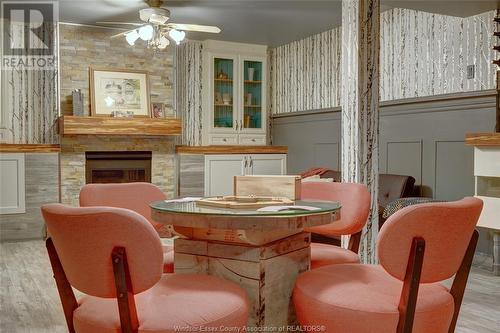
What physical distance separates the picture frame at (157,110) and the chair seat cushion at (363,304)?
506cm

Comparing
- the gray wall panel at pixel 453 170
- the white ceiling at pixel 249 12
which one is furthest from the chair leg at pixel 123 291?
the gray wall panel at pixel 453 170

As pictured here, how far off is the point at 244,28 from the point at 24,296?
14.3 feet

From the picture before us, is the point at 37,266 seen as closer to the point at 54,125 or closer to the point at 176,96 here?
the point at 54,125

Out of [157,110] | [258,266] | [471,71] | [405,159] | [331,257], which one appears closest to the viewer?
[258,266]

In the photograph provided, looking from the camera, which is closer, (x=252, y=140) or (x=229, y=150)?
(x=229, y=150)

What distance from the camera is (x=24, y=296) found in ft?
11.5

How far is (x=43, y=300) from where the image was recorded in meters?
3.41

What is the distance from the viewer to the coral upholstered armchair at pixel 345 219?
8.18 feet

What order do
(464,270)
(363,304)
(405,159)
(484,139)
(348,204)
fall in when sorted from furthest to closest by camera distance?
1. (405,159)
2. (484,139)
3. (348,204)
4. (464,270)
5. (363,304)

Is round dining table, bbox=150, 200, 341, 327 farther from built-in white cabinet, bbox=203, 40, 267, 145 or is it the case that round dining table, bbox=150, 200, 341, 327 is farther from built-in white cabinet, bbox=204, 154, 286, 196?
built-in white cabinet, bbox=203, 40, 267, 145

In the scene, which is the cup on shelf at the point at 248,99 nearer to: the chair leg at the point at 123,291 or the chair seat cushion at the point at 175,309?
the chair seat cushion at the point at 175,309

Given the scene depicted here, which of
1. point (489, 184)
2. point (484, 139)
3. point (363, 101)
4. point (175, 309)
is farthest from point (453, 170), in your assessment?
point (175, 309)

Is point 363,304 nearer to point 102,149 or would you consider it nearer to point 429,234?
point 429,234

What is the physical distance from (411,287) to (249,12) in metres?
4.73
